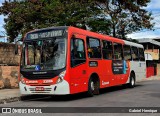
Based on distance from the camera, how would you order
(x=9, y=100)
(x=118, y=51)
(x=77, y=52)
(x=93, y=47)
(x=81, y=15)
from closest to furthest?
(x=9, y=100) → (x=77, y=52) → (x=93, y=47) → (x=118, y=51) → (x=81, y=15)

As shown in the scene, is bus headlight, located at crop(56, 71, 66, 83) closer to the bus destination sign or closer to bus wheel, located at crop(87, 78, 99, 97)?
the bus destination sign

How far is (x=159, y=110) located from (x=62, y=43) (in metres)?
5.00

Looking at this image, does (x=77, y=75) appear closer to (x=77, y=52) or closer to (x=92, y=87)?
(x=77, y=52)

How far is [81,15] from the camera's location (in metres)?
27.0

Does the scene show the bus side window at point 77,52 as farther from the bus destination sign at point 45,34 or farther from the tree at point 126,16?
the tree at point 126,16

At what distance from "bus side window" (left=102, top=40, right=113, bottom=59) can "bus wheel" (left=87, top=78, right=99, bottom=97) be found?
65.7 inches

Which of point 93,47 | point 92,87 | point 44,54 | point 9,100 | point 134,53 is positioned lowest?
point 9,100

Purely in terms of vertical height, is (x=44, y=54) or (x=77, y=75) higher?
(x=44, y=54)

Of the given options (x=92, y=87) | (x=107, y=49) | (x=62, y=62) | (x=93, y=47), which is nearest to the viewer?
(x=62, y=62)

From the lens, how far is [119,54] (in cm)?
1989

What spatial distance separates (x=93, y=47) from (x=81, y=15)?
10935 mm

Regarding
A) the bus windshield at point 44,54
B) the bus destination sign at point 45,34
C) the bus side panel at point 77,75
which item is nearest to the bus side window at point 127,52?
the bus side panel at point 77,75

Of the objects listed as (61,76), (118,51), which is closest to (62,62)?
(61,76)

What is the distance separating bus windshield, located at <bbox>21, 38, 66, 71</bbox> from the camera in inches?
556
